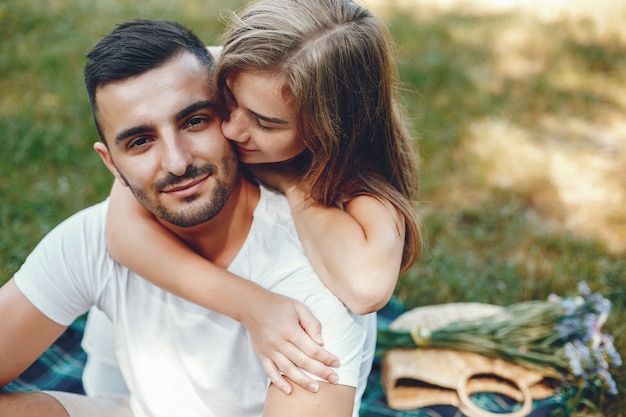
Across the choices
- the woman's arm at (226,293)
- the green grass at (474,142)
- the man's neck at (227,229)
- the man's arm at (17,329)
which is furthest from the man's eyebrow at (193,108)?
the green grass at (474,142)

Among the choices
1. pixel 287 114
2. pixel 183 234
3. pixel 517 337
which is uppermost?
pixel 287 114

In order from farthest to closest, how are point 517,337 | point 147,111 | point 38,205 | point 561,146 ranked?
point 561,146 < point 38,205 < point 517,337 < point 147,111

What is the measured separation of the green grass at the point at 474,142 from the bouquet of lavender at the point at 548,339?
0.50 feet

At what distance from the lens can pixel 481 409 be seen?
9.87 ft

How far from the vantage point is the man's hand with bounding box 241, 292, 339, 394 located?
85.0 inches

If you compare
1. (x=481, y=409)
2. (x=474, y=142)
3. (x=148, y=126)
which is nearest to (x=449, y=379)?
(x=481, y=409)

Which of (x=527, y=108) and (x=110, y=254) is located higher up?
(x=110, y=254)

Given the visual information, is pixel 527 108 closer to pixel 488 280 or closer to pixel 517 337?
pixel 488 280

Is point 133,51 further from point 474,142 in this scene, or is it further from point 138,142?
point 474,142

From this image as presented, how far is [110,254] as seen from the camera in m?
2.48

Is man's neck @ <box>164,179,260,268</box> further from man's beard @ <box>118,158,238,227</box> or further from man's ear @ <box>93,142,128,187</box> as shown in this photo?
man's ear @ <box>93,142,128,187</box>

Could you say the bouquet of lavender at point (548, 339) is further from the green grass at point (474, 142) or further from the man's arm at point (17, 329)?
the man's arm at point (17, 329)

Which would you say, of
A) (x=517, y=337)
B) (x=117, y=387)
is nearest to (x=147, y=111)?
(x=117, y=387)

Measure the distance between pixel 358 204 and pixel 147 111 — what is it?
0.79m
